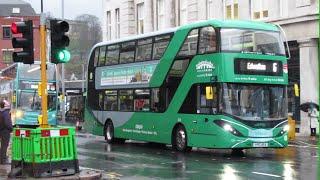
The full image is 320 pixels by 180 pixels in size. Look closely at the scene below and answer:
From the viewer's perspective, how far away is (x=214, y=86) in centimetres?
1897

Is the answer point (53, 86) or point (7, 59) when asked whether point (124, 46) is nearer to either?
point (53, 86)

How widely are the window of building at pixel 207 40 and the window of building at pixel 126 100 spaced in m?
5.29

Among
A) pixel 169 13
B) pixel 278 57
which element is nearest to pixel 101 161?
pixel 278 57

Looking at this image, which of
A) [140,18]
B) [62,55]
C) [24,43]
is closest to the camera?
[24,43]

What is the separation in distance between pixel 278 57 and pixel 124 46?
23.5ft

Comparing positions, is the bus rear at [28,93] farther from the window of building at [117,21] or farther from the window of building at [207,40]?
the window of building at [207,40]

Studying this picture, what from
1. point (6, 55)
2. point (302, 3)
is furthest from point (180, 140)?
point (6, 55)

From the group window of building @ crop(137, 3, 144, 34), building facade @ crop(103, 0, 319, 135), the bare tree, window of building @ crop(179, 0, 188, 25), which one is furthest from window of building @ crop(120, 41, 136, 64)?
the bare tree

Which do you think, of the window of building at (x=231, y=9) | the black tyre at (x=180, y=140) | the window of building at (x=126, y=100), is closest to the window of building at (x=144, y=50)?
the window of building at (x=126, y=100)

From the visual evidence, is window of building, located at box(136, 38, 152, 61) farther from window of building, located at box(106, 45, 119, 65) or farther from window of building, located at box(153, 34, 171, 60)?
window of building, located at box(106, 45, 119, 65)

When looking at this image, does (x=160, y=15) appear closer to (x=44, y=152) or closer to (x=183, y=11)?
(x=183, y=11)

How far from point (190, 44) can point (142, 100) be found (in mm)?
3939

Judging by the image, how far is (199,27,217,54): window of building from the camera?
19172 mm

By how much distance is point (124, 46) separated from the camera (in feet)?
80.5
